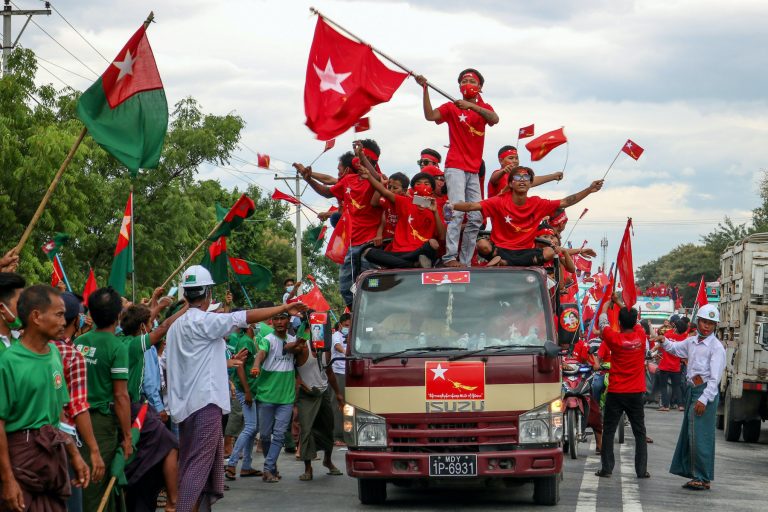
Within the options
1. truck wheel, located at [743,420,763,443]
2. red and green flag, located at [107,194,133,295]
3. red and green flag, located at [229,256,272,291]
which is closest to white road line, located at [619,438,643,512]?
truck wheel, located at [743,420,763,443]

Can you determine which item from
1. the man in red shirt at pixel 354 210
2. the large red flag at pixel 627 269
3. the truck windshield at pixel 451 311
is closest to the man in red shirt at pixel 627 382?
the large red flag at pixel 627 269

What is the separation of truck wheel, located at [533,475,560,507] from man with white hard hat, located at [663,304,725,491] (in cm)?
243

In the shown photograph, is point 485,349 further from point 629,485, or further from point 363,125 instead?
point 363,125

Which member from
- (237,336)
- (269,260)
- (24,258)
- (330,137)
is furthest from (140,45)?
(269,260)

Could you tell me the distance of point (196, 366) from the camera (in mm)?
9078

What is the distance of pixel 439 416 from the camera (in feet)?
34.3

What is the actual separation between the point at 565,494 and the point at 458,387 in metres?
2.29

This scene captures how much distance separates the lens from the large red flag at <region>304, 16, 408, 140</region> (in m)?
12.5

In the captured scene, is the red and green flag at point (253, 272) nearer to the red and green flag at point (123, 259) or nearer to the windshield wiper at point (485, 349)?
the red and green flag at point (123, 259)

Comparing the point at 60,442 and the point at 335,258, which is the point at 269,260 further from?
the point at 60,442

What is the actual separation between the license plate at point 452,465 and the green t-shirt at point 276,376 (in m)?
3.26

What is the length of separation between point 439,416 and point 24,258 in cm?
1441

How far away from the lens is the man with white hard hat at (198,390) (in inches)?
355

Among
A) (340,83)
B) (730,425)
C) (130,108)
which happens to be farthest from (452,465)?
(730,425)
